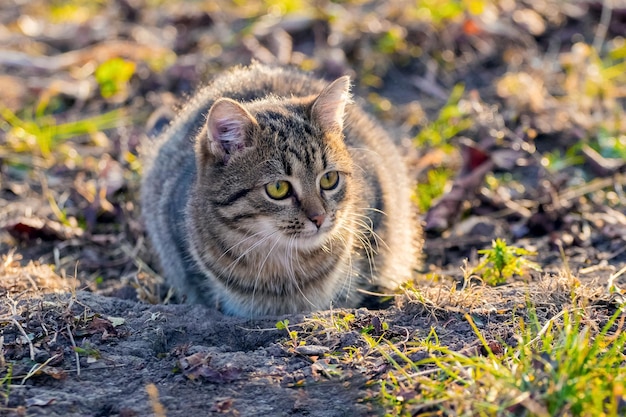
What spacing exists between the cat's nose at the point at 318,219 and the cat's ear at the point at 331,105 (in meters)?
0.50

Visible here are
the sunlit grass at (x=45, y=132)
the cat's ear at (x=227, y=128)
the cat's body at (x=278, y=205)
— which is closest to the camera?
the cat's ear at (x=227, y=128)

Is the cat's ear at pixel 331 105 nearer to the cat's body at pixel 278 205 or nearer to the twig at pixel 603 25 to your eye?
the cat's body at pixel 278 205

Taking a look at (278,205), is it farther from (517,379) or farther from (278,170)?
(517,379)

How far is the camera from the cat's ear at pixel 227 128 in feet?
11.1

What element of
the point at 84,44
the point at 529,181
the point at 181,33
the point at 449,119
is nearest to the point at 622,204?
the point at 529,181

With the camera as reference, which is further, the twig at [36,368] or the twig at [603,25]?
the twig at [603,25]

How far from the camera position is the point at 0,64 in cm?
686

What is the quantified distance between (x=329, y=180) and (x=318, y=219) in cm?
27

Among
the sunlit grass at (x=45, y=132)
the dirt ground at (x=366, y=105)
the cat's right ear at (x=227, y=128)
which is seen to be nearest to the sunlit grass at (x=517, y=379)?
the dirt ground at (x=366, y=105)

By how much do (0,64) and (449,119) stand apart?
396cm

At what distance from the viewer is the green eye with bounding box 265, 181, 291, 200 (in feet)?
11.4

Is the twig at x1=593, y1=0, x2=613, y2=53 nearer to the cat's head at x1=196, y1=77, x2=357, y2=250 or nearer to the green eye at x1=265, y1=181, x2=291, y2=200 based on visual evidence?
the cat's head at x1=196, y1=77, x2=357, y2=250

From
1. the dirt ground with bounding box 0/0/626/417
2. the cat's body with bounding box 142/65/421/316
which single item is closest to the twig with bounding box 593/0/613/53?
the dirt ground with bounding box 0/0/626/417

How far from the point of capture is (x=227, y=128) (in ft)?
11.5
